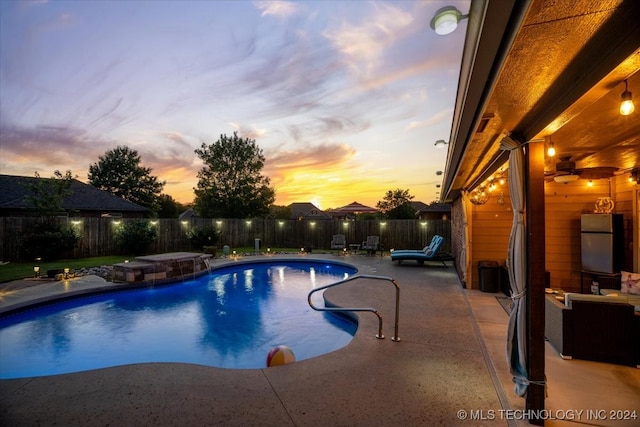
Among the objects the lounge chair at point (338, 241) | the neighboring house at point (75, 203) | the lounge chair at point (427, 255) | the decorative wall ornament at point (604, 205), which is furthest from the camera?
the lounge chair at point (338, 241)

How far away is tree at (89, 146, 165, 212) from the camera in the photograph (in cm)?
3195

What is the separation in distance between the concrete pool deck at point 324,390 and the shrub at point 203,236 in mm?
12356


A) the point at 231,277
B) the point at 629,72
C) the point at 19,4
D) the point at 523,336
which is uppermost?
the point at 19,4

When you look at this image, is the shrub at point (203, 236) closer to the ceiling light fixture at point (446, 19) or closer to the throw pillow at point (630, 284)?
the throw pillow at point (630, 284)

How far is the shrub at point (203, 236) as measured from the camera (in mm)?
15195

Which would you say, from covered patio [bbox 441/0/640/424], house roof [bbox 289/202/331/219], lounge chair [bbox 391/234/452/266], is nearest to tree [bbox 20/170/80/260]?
lounge chair [bbox 391/234/452/266]

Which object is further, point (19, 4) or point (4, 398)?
point (19, 4)

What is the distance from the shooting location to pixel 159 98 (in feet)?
38.0

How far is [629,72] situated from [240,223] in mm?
17518

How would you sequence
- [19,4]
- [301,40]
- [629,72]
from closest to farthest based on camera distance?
[629,72] < [19,4] < [301,40]

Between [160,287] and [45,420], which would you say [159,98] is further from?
[45,420]

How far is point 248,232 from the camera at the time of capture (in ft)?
59.8

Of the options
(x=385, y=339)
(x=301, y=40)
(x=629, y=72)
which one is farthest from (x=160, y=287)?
(x=629, y=72)

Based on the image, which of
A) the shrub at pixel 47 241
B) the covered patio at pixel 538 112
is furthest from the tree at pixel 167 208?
the covered patio at pixel 538 112
